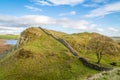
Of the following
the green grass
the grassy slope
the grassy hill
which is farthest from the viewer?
the grassy hill

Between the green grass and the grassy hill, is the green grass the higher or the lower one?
the higher one

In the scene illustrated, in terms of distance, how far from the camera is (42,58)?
71000 millimetres

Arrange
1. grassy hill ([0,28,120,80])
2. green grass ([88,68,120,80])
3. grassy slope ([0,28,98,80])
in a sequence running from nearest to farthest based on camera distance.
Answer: green grass ([88,68,120,80])
grassy slope ([0,28,98,80])
grassy hill ([0,28,120,80])

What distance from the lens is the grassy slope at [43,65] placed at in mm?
60719

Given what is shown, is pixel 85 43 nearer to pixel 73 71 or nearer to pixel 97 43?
pixel 97 43

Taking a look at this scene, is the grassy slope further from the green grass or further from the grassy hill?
the green grass

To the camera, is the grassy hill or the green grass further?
the grassy hill

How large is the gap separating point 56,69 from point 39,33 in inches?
1420

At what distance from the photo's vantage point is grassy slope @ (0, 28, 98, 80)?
60.7m

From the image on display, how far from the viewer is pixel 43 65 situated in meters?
67.1

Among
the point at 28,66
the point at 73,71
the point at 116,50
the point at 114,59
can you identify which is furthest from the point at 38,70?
the point at 116,50

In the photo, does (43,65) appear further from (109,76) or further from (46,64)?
(109,76)

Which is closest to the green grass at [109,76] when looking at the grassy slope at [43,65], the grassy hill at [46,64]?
the grassy hill at [46,64]

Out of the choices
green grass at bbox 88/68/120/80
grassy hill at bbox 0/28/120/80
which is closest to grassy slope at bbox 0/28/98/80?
grassy hill at bbox 0/28/120/80
